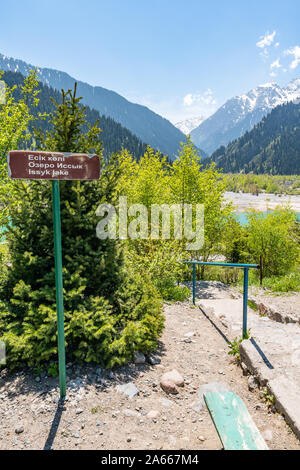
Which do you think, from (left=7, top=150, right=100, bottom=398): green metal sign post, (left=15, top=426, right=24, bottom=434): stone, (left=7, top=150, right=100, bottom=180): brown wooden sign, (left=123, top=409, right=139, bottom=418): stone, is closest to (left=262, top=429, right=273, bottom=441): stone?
(left=123, top=409, right=139, bottom=418): stone

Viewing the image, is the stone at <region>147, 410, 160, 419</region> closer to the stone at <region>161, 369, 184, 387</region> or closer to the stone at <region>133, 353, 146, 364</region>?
the stone at <region>161, 369, 184, 387</region>

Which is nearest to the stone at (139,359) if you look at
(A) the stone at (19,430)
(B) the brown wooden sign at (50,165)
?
(A) the stone at (19,430)

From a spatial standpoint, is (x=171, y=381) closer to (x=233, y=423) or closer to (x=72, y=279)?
(x=233, y=423)

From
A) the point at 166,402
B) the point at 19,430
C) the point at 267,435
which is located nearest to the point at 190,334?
the point at 166,402

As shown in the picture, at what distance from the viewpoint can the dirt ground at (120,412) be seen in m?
2.86

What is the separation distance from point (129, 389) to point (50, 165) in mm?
2902

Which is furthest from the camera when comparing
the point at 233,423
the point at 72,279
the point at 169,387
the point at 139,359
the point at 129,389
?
the point at 139,359

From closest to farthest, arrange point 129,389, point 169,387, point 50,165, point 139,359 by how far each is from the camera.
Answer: point 50,165 → point 129,389 → point 169,387 → point 139,359

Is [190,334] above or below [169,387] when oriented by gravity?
below

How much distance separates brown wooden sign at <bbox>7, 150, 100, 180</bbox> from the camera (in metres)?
2.92

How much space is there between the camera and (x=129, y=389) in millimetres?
3656

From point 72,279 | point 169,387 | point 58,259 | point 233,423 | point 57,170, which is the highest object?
point 57,170

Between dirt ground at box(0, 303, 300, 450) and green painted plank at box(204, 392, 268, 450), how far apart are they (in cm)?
19
